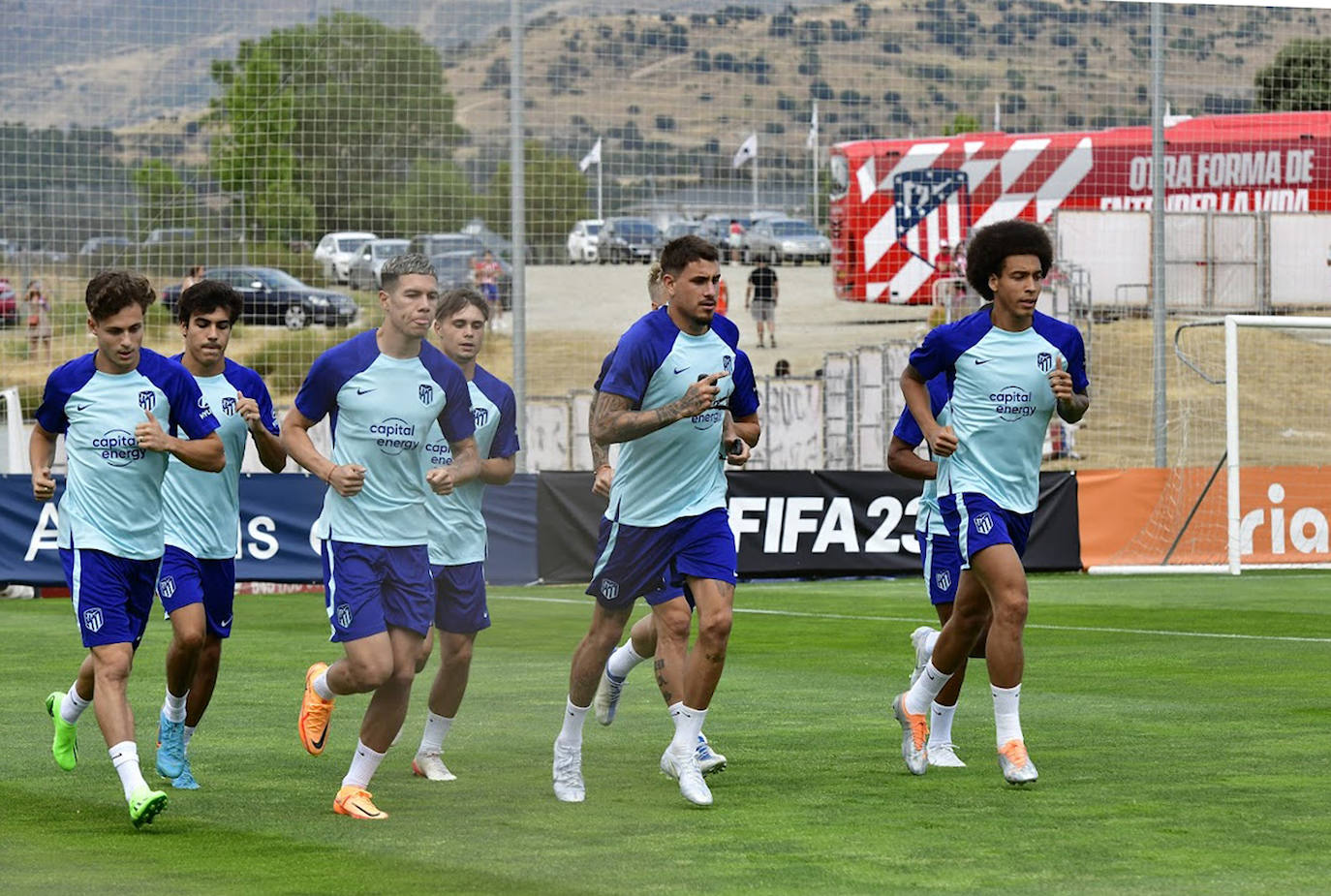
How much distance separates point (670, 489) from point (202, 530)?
219cm

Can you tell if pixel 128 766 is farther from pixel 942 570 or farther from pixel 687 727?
pixel 942 570

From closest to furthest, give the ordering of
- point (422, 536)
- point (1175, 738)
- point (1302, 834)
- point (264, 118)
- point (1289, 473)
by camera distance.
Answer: point (1302, 834) < point (422, 536) < point (1175, 738) < point (1289, 473) < point (264, 118)

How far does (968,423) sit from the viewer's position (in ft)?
28.6

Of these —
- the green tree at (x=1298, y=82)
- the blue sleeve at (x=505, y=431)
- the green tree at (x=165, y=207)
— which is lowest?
the blue sleeve at (x=505, y=431)

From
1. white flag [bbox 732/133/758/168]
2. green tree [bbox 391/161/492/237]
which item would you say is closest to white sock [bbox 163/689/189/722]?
green tree [bbox 391/161/492/237]

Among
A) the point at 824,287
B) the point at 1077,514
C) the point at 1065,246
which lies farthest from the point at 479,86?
the point at 1077,514

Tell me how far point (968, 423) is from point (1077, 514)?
13.5 m

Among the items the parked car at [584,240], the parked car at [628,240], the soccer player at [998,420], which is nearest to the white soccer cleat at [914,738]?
the soccer player at [998,420]

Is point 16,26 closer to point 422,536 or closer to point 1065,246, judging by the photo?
point 1065,246

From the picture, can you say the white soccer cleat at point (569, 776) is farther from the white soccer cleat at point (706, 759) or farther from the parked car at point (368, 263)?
the parked car at point (368, 263)

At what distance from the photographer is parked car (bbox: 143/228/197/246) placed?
25.6 m

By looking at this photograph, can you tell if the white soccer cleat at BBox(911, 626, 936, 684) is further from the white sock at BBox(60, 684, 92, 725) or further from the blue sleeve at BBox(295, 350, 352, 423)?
the white sock at BBox(60, 684, 92, 725)

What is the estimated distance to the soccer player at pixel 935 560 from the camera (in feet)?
29.6

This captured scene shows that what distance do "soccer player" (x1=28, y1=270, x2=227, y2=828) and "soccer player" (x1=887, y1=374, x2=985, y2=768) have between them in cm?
322
